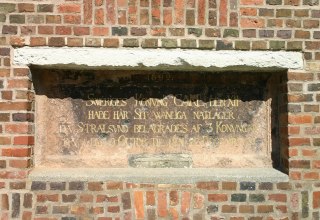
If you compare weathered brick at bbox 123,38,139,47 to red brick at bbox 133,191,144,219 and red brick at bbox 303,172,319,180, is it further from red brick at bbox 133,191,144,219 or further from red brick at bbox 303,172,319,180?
red brick at bbox 303,172,319,180

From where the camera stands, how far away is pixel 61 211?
3.24 metres

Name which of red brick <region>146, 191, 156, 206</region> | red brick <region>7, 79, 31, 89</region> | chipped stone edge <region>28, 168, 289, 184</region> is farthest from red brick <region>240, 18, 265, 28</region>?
red brick <region>7, 79, 31, 89</region>

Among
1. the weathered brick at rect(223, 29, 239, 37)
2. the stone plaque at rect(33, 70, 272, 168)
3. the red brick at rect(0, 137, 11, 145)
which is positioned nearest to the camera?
the red brick at rect(0, 137, 11, 145)

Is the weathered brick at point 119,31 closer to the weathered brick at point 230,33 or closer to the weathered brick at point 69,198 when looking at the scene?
the weathered brick at point 230,33

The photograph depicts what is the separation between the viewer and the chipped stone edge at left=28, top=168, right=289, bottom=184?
3270 millimetres

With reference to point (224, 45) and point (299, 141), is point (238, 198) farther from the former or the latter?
point (224, 45)

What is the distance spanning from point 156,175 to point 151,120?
51 cm

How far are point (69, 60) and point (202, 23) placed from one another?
1.18 metres

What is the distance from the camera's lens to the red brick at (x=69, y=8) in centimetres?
325

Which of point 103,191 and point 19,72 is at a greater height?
point 19,72

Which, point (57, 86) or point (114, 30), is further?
point (57, 86)

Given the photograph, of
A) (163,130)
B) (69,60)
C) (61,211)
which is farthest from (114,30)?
(61,211)

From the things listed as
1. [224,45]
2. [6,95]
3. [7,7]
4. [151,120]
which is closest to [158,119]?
[151,120]

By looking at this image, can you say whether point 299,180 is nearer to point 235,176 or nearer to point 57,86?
point 235,176
